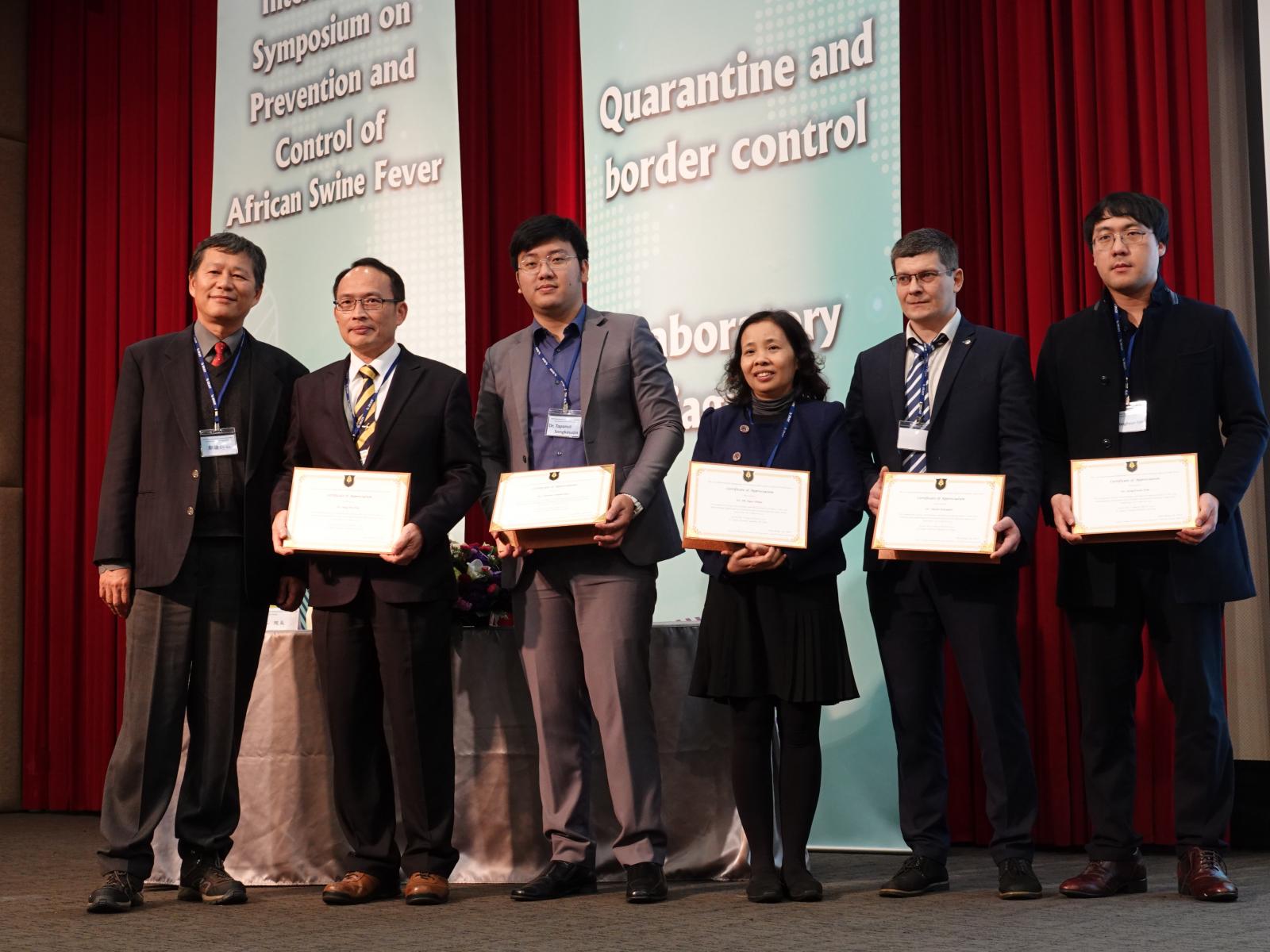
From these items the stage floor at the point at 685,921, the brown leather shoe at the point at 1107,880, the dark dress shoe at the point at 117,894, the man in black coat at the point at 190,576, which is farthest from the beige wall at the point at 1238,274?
the dark dress shoe at the point at 117,894

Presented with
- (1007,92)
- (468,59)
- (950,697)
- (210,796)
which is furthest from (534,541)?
(468,59)

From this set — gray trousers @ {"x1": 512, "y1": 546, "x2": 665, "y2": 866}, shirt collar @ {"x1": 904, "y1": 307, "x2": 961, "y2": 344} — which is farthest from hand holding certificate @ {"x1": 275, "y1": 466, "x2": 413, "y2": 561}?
shirt collar @ {"x1": 904, "y1": 307, "x2": 961, "y2": 344}

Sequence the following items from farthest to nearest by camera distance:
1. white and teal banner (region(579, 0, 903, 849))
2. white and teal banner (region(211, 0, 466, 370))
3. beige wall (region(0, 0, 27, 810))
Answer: beige wall (region(0, 0, 27, 810))
white and teal banner (region(211, 0, 466, 370))
white and teal banner (region(579, 0, 903, 849))

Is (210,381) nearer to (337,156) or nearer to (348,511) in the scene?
(348,511)

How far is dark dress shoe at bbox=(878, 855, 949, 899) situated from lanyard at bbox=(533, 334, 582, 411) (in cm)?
147

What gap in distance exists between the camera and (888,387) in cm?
357

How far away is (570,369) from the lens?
3689 millimetres

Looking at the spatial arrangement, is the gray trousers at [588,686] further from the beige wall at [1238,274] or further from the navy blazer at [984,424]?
the beige wall at [1238,274]

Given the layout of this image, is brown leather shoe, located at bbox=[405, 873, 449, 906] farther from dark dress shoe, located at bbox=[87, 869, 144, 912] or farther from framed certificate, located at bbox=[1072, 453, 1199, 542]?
framed certificate, located at bbox=[1072, 453, 1199, 542]

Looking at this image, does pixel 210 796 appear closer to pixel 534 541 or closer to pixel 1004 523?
pixel 534 541

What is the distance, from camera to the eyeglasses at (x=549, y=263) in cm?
368

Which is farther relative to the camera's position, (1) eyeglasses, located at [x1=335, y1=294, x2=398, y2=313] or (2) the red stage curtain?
(2) the red stage curtain

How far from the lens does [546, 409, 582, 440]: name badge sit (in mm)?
3600

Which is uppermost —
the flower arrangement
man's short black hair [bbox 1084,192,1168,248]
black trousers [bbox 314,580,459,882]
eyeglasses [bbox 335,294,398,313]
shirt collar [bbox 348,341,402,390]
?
man's short black hair [bbox 1084,192,1168,248]
